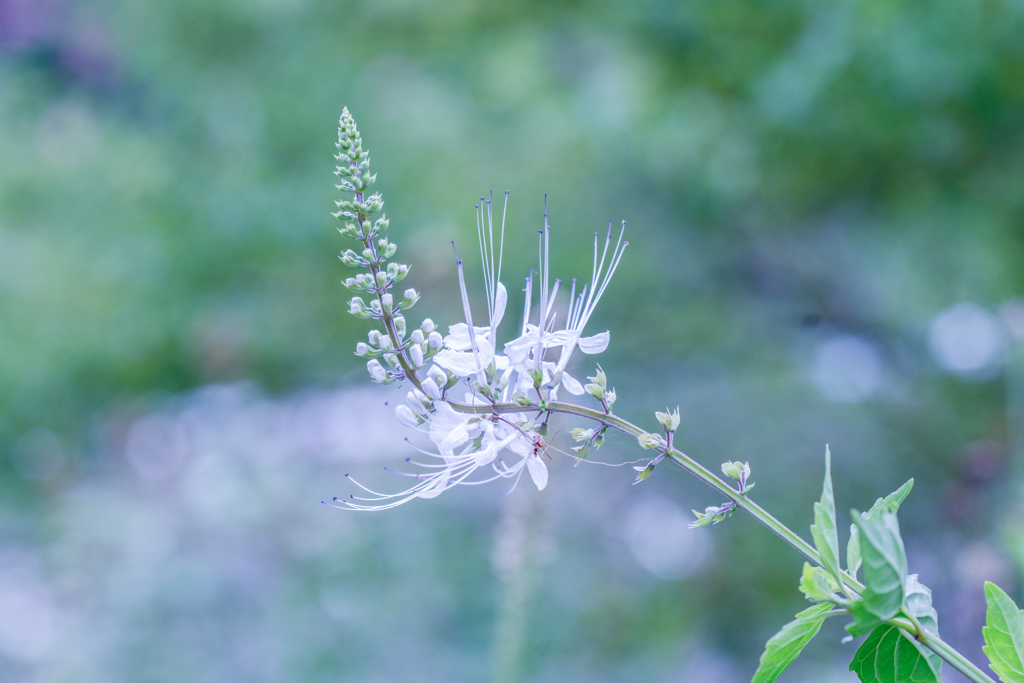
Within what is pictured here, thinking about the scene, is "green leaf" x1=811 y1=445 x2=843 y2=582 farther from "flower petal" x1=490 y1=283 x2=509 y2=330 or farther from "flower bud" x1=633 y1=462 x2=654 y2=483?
"flower petal" x1=490 y1=283 x2=509 y2=330

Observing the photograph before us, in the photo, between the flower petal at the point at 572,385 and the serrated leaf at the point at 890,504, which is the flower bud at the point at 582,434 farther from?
the serrated leaf at the point at 890,504

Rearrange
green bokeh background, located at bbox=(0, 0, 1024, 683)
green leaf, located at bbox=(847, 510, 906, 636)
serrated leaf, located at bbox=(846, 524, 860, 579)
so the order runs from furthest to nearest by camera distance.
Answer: green bokeh background, located at bbox=(0, 0, 1024, 683) < serrated leaf, located at bbox=(846, 524, 860, 579) < green leaf, located at bbox=(847, 510, 906, 636)

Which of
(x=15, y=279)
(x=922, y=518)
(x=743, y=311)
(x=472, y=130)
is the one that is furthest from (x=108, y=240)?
(x=922, y=518)

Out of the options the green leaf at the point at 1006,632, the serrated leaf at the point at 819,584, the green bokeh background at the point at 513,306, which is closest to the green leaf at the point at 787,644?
the serrated leaf at the point at 819,584

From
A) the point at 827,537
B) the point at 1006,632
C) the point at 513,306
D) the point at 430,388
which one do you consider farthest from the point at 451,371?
the point at 513,306

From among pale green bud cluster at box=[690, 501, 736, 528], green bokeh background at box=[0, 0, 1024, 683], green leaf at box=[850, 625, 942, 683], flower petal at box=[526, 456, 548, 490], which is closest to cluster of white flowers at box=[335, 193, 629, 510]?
flower petal at box=[526, 456, 548, 490]

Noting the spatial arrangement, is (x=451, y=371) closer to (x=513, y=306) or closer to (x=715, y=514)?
(x=715, y=514)

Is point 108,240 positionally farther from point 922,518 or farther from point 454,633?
point 922,518
